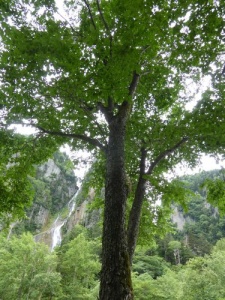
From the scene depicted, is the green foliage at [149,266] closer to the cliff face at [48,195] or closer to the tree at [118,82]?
the cliff face at [48,195]

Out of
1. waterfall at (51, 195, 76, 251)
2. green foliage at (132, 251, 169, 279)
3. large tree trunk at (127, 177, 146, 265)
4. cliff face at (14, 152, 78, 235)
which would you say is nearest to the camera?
large tree trunk at (127, 177, 146, 265)

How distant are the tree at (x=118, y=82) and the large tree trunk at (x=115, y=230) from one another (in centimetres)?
2

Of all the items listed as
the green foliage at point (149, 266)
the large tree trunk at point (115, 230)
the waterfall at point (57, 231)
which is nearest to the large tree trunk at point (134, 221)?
the large tree trunk at point (115, 230)

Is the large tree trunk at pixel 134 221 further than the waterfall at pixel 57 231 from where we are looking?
No

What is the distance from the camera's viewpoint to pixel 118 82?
4867mm

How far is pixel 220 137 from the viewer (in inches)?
233

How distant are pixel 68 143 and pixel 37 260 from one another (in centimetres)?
1287

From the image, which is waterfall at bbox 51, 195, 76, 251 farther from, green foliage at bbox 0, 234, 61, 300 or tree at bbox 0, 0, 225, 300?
tree at bbox 0, 0, 225, 300

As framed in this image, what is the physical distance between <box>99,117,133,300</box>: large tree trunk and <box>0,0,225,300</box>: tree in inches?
0.6

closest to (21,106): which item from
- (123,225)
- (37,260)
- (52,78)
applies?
(52,78)

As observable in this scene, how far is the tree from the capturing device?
3707 millimetres

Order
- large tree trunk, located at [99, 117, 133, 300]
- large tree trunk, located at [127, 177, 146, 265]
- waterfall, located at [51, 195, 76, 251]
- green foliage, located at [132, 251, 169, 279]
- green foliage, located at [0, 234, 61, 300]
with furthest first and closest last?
1. waterfall, located at [51, 195, 76, 251]
2. green foliage, located at [132, 251, 169, 279]
3. green foliage, located at [0, 234, 61, 300]
4. large tree trunk, located at [127, 177, 146, 265]
5. large tree trunk, located at [99, 117, 133, 300]

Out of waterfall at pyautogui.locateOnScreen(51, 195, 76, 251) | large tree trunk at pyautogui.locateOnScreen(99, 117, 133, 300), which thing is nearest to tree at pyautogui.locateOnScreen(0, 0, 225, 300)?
large tree trunk at pyautogui.locateOnScreen(99, 117, 133, 300)

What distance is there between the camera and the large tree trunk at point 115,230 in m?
3.51
